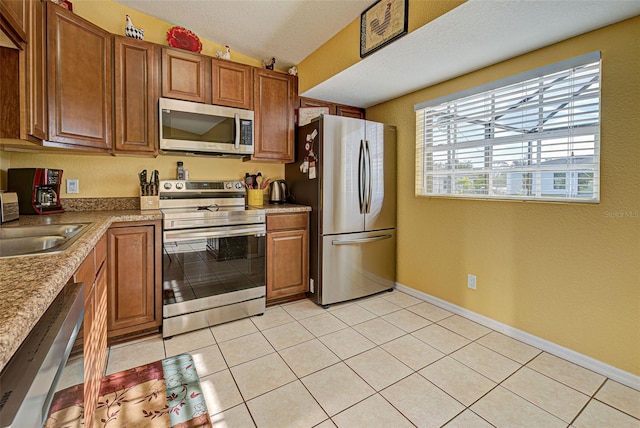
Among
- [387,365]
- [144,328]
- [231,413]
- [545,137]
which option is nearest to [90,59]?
[144,328]

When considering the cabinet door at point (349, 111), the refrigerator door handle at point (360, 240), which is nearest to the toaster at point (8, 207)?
the refrigerator door handle at point (360, 240)

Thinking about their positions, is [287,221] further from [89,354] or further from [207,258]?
[89,354]

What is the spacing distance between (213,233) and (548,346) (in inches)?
103

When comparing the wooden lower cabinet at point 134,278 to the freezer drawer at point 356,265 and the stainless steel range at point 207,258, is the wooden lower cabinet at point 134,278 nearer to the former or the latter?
the stainless steel range at point 207,258

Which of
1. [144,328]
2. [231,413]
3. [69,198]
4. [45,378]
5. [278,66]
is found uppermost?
[278,66]

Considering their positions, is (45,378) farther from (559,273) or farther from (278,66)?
(278,66)

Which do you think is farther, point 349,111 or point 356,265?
point 349,111

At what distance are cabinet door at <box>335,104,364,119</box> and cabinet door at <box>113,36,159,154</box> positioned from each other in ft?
6.19

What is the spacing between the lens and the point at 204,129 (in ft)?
8.46

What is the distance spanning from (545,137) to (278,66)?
2580 mm

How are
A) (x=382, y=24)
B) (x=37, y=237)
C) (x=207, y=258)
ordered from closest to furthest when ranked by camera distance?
(x=37, y=237) < (x=382, y=24) < (x=207, y=258)

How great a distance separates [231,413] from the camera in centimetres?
153

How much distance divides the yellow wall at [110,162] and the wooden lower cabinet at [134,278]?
27.2 inches

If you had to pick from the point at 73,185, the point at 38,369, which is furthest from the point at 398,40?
the point at 73,185
